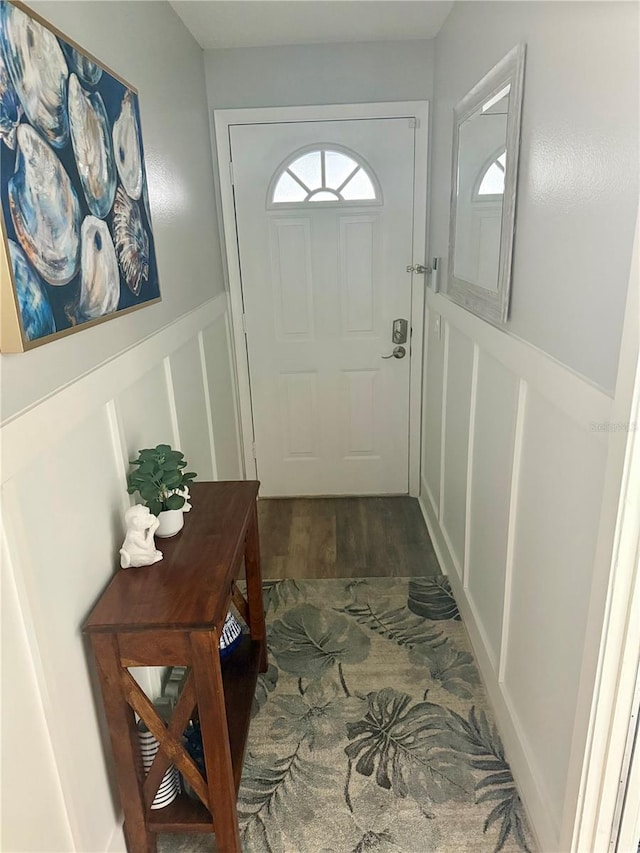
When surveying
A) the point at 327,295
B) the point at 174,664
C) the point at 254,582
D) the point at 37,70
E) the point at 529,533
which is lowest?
the point at 254,582

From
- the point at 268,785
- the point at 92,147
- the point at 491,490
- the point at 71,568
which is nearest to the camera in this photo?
the point at 71,568

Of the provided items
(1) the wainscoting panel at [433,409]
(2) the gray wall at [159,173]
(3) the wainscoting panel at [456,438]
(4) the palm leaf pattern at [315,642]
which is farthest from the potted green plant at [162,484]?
(1) the wainscoting panel at [433,409]

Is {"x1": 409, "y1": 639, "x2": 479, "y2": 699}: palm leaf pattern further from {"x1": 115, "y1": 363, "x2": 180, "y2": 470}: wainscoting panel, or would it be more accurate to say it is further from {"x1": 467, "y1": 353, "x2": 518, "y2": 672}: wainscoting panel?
{"x1": 115, "y1": 363, "x2": 180, "y2": 470}: wainscoting panel

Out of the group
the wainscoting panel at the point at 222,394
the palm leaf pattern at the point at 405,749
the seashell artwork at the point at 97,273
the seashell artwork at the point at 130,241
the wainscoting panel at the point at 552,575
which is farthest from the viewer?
the wainscoting panel at the point at 222,394

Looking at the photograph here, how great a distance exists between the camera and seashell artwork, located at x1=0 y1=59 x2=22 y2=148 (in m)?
1.00

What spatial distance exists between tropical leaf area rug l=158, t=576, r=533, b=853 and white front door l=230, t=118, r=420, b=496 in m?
1.04

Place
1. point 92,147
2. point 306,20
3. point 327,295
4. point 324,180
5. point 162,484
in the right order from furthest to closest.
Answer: point 327,295 → point 324,180 → point 306,20 → point 162,484 → point 92,147

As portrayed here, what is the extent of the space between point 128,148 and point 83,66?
0.92 ft

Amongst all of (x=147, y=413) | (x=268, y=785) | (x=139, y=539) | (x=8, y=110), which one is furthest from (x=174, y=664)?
(x=8, y=110)

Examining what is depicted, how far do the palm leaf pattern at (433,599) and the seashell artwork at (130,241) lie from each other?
5.27ft

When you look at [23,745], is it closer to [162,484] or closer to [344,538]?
[162,484]

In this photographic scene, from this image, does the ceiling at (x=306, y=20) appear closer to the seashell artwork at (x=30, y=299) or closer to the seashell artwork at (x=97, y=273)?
the seashell artwork at (x=97, y=273)

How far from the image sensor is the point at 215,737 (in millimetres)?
1305

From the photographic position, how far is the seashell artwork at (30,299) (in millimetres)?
1038
